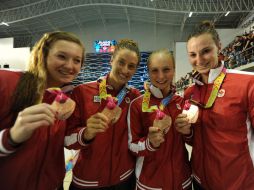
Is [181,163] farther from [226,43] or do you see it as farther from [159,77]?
[226,43]

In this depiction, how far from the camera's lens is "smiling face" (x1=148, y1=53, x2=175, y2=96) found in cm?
213

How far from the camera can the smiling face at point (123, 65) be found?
2.12 metres

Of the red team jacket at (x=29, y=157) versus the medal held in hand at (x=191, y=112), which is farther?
the medal held in hand at (x=191, y=112)

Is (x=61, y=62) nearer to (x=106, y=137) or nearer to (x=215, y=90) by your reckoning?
(x=106, y=137)

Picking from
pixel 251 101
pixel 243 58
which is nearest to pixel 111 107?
pixel 251 101

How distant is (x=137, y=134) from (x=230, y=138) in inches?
27.1

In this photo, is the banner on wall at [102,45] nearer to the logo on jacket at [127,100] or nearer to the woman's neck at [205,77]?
the logo on jacket at [127,100]

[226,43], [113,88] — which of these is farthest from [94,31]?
[113,88]

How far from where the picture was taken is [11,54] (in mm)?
19000

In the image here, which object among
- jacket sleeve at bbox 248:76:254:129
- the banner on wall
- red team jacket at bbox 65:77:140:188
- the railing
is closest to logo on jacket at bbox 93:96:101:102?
red team jacket at bbox 65:77:140:188

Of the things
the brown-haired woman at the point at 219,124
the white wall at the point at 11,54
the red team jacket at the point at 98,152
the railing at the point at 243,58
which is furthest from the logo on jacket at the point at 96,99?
the white wall at the point at 11,54

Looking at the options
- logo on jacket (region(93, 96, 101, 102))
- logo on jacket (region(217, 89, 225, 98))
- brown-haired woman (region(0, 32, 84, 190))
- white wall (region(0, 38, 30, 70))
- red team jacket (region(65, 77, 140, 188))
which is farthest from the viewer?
white wall (region(0, 38, 30, 70))

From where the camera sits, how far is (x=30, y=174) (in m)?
1.57

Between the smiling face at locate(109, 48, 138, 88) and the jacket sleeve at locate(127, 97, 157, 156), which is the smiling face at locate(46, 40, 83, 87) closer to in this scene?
the smiling face at locate(109, 48, 138, 88)
